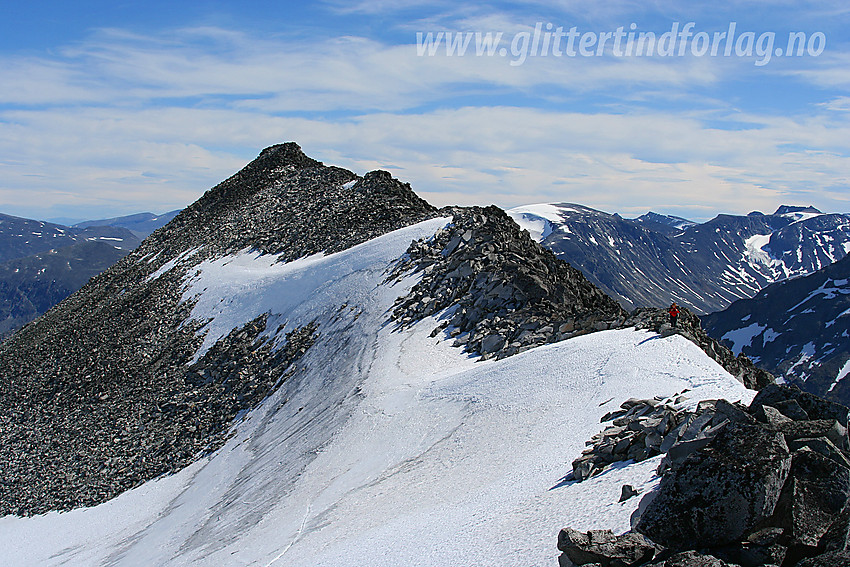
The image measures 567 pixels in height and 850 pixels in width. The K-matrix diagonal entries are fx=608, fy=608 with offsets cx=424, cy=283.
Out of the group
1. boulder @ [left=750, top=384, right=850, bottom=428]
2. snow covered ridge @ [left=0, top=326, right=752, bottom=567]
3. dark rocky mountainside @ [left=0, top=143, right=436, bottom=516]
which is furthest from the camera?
dark rocky mountainside @ [left=0, top=143, right=436, bottom=516]

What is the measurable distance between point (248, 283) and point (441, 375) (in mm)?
26697

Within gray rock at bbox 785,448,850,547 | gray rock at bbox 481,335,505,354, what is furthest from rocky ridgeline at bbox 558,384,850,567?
gray rock at bbox 481,335,505,354

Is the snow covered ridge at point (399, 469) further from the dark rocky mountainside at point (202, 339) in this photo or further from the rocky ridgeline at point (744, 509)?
the dark rocky mountainside at point (202, 339)

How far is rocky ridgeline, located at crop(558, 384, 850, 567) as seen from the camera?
302 inches

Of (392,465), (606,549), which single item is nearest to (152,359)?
(392,465)

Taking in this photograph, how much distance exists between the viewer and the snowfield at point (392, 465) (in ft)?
42.3

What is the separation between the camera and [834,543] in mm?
7355

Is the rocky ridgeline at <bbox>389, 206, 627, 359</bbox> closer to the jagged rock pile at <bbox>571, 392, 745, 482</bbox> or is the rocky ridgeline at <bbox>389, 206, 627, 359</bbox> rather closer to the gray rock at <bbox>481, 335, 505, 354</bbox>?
the gray rock at <bbox>481, 335, 505, 354</bbox>

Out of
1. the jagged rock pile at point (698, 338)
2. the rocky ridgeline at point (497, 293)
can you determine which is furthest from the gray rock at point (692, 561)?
the rocky ridgeline at point (497, 293)

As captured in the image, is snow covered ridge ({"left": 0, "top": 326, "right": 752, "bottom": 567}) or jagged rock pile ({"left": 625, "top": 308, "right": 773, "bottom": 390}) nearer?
snow covered ridge ({"left": 0, "top": 326, "right": 752, "bottom": 567})

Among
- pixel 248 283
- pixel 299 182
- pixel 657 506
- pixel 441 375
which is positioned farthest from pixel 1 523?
pixel 299 182

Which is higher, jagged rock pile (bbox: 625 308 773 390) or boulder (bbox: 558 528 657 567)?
jagged rock pile (bbox: 625 308 773 390)

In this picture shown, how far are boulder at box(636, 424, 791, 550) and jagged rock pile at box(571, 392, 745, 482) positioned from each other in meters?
1.12

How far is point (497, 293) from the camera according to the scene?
30844 mm
